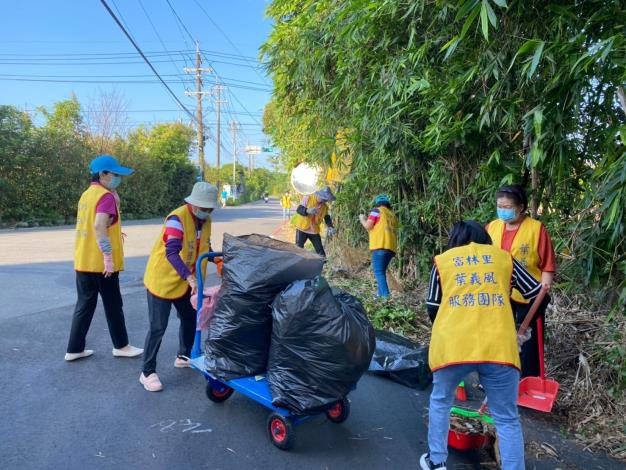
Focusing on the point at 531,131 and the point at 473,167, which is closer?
the point at 531,131

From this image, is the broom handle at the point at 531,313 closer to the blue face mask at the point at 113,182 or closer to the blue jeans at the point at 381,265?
the blue jeans at the point at 381,265

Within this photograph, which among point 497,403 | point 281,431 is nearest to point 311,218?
point 281,431

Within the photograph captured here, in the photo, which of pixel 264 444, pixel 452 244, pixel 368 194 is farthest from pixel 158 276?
pixel 368 194

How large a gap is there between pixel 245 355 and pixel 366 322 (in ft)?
2.62

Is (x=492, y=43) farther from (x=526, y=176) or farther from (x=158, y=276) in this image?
(x=158, y=276)

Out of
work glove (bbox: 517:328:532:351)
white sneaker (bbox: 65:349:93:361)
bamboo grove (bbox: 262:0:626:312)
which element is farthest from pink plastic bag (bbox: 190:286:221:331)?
bamboo grove (bbox: 262:0:626:312)

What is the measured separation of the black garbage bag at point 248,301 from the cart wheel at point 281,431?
32 cm

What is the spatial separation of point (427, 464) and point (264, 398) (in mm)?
1004

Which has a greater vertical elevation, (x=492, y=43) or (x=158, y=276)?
(x=492, y=43)

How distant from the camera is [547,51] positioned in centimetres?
297

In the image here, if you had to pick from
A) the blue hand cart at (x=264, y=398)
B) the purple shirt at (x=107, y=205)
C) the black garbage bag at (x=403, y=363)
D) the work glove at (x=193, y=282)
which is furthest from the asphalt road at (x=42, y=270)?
the black garbage bag at (x=403, y=363)

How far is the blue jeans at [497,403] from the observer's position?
2425mm

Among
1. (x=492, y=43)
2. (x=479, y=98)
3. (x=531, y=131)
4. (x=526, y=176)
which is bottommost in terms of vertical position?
(x=526, y=176)

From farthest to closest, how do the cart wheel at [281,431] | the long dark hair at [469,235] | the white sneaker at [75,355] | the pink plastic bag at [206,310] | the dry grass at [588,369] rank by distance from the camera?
1. the white sneaker at [75,355]
2. the pink plastic bag at [206,310]
3. the dry grass at [588,369]
4. the cart wheel at [281,431]
5. the long dark hair at [469,235]
